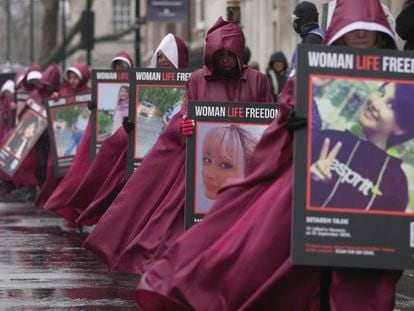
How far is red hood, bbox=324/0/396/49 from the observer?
7203mm

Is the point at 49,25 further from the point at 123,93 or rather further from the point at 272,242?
the point at 272,242

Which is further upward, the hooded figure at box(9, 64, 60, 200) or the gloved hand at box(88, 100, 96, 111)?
the gloved hand at box(88, 100, 96, 111)

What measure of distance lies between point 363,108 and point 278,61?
12538 millimetres

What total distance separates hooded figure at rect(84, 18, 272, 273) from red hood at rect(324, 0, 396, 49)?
2.84 meters

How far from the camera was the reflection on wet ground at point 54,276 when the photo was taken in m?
9.88

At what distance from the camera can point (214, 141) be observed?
9.43 metres

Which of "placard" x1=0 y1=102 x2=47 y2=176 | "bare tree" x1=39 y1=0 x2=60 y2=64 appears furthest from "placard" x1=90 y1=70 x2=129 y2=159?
"bare tree" x1=39 y1=0 x2=60 y2=64

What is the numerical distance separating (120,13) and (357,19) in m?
71.2

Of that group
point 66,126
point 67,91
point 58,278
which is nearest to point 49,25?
point 67,91

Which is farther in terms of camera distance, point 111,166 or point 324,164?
point 111,166

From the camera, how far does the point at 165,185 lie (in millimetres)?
10641

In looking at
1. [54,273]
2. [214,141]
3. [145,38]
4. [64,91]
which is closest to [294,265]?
[214,141]

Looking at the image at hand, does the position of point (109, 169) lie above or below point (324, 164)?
below

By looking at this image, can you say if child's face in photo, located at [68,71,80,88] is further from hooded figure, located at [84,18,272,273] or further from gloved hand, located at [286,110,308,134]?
gloved hand, located at [286,110,308,134]
